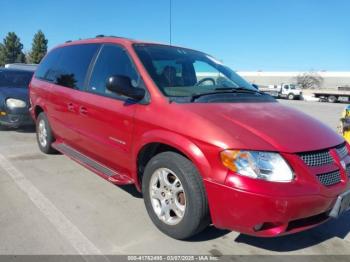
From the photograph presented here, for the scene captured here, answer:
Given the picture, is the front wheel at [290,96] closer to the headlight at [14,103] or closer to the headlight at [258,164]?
the headlight at [14,103]

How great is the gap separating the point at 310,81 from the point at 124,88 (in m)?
80.2

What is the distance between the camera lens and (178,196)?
327cm

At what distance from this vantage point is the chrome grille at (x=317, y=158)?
2898mm

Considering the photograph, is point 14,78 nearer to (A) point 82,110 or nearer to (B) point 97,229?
(A) point 82,110

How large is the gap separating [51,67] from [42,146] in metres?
1.36

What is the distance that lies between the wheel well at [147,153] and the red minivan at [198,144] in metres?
0.01

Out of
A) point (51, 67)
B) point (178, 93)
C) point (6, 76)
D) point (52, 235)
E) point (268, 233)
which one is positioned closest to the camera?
point (268, 233)

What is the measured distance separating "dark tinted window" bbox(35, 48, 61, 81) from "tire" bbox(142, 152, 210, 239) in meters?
3.10

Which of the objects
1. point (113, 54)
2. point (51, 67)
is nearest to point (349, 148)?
point (113, 54)

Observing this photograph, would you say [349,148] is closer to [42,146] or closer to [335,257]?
[335,257]

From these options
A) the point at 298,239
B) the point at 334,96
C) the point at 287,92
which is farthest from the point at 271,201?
the point at 287,92

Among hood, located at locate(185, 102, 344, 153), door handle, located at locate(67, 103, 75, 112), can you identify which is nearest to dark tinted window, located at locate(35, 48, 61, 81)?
door handle, located at locate(67, 103, 75, 112)

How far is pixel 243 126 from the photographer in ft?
9.93

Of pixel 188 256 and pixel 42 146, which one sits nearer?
pixel 188 256
